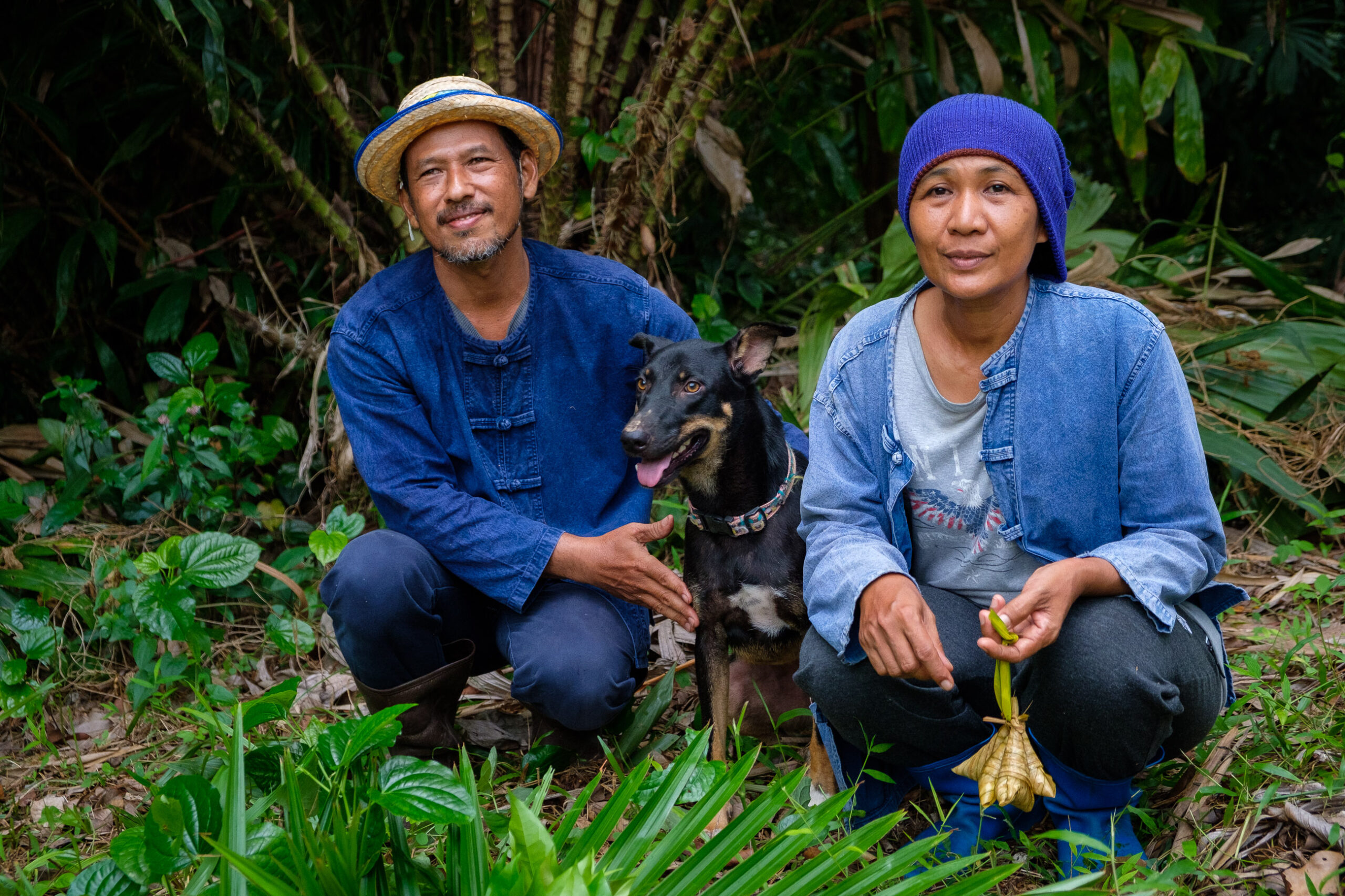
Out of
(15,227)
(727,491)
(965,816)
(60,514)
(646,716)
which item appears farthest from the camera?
(15,227)

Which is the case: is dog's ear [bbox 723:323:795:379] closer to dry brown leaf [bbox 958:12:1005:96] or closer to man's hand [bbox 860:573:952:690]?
man's hand [bbox 860:573:952:690]

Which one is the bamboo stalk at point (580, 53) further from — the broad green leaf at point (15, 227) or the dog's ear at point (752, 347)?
the broad green leaf at point (15, 227)

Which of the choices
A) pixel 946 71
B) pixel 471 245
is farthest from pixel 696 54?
pixel 471 245

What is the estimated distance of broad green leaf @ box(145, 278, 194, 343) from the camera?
4.03 m

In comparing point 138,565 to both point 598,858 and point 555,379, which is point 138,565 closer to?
point 555,379

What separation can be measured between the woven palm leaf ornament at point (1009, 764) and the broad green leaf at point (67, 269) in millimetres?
3628

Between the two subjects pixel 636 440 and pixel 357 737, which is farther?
pixel 636 440

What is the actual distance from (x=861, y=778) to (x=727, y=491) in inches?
29.7

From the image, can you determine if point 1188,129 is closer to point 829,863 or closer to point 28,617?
point 829,863

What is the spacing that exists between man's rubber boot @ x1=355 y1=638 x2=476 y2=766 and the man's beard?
975 millimetres

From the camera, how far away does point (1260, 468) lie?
3383mm

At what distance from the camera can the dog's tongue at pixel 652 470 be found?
245 centimetres

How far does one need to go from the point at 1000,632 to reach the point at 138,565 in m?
2.21

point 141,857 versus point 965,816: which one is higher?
point 141,857
